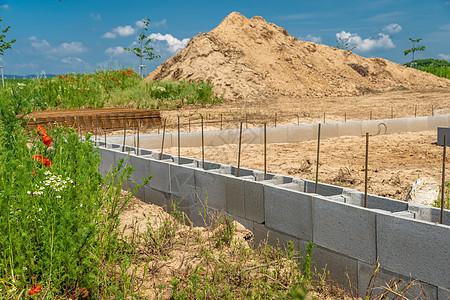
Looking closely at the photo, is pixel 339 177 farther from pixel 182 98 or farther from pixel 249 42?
pixel 249 42

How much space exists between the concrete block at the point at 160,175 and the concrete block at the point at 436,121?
9394mm

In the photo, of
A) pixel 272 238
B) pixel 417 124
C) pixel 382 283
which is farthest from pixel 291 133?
pixel 382 283

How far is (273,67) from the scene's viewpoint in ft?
86.5

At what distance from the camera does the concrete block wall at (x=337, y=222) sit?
2.97m

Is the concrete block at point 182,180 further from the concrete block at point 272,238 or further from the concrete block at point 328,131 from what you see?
the concrete block at point 328,131

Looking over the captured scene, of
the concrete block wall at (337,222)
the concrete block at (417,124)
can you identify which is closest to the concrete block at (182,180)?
the concrete block wall at (337,222)

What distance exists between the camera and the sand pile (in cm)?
2381

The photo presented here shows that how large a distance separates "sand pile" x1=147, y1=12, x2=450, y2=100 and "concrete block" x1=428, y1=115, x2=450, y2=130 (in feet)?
35.6

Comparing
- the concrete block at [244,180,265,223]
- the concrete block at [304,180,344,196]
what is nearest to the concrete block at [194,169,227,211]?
the concrete block at [244,180,265,223]

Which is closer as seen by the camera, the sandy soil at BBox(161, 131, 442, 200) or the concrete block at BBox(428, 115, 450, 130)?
the sandy soil at BBox(161, 131, 442, 200)

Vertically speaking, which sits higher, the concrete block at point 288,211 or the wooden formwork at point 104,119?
the wooden formwork at point 104,119

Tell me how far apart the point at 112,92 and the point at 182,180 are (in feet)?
41.3

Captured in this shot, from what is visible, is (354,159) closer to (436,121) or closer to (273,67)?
(436,121)

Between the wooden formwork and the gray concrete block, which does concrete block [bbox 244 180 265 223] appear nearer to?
the wooden formwork
